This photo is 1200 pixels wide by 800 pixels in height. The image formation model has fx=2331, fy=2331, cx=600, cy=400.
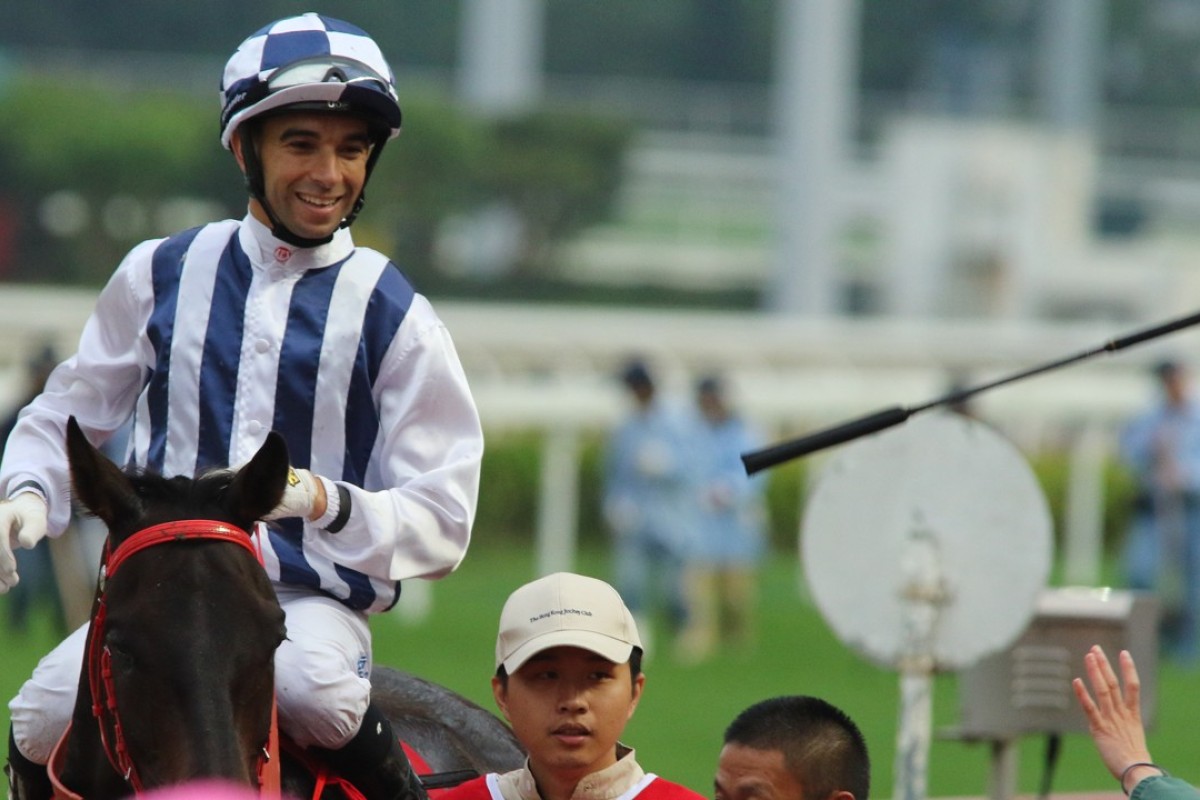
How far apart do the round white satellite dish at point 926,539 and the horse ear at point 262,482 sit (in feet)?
7.24

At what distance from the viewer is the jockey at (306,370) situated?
324 centimetres

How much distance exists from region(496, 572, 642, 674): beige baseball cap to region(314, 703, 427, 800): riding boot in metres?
0.19

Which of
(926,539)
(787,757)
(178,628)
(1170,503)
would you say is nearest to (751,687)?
(1170,503)

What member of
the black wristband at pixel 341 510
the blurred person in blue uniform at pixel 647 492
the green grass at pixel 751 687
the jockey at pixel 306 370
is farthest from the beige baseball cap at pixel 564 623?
the blurred person in blue uniform at pixel 647 492

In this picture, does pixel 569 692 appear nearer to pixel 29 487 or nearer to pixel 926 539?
pixel 29 487

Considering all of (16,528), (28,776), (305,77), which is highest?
(305,77)

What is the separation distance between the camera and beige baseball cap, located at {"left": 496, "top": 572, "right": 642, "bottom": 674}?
3.18 meters

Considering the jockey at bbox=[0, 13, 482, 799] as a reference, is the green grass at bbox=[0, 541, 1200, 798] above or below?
below

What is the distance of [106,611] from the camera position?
285cm

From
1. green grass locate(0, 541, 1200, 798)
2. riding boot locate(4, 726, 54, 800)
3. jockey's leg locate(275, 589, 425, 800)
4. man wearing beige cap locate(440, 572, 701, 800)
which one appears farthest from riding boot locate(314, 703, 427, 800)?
green grass locate(0, 541, 1200, 798)

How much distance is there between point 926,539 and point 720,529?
850 cm

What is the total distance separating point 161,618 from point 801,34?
2736 cm

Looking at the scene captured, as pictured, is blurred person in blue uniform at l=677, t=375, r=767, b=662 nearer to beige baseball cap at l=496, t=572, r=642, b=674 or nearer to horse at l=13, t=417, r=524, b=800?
beige baseball cap at l=496, t=572, r=642, b=674

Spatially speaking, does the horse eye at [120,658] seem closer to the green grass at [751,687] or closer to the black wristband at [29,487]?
the black wristband at [29,487]
